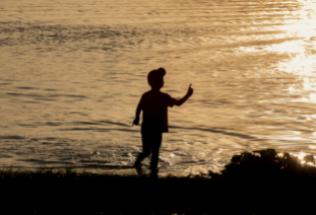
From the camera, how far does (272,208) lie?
10.7 m

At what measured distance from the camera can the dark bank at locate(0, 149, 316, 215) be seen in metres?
10.5

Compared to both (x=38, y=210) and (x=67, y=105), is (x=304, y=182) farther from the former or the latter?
(x=67, y=105)

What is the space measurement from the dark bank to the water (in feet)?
12.8

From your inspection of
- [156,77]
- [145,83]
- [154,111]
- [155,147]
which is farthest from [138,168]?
[145,83]

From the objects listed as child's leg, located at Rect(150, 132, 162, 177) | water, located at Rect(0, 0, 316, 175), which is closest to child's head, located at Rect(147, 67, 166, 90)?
child's leg, located at Rect(150, 132, 162, 177)

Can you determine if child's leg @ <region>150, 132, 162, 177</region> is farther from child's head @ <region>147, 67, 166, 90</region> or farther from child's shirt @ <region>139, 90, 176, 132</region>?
child's head @ <region>147, 67, 166, 90</region>

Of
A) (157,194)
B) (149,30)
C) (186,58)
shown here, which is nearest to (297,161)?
(157,194)

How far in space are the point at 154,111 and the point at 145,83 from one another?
48.2 feet

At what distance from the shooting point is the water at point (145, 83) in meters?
18.6

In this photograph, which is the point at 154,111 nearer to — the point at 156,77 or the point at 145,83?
the point at 156,77

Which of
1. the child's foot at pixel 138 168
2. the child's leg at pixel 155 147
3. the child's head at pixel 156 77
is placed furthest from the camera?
the child's foot at pixel 138 168

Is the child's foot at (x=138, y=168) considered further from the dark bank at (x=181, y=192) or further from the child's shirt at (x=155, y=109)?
the dark bank at (x=181, y=192)

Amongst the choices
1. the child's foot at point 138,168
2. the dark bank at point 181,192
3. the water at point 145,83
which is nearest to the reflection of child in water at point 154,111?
the child's foot at point 138,168

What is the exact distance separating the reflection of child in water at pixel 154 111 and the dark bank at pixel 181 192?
65.5 inches
